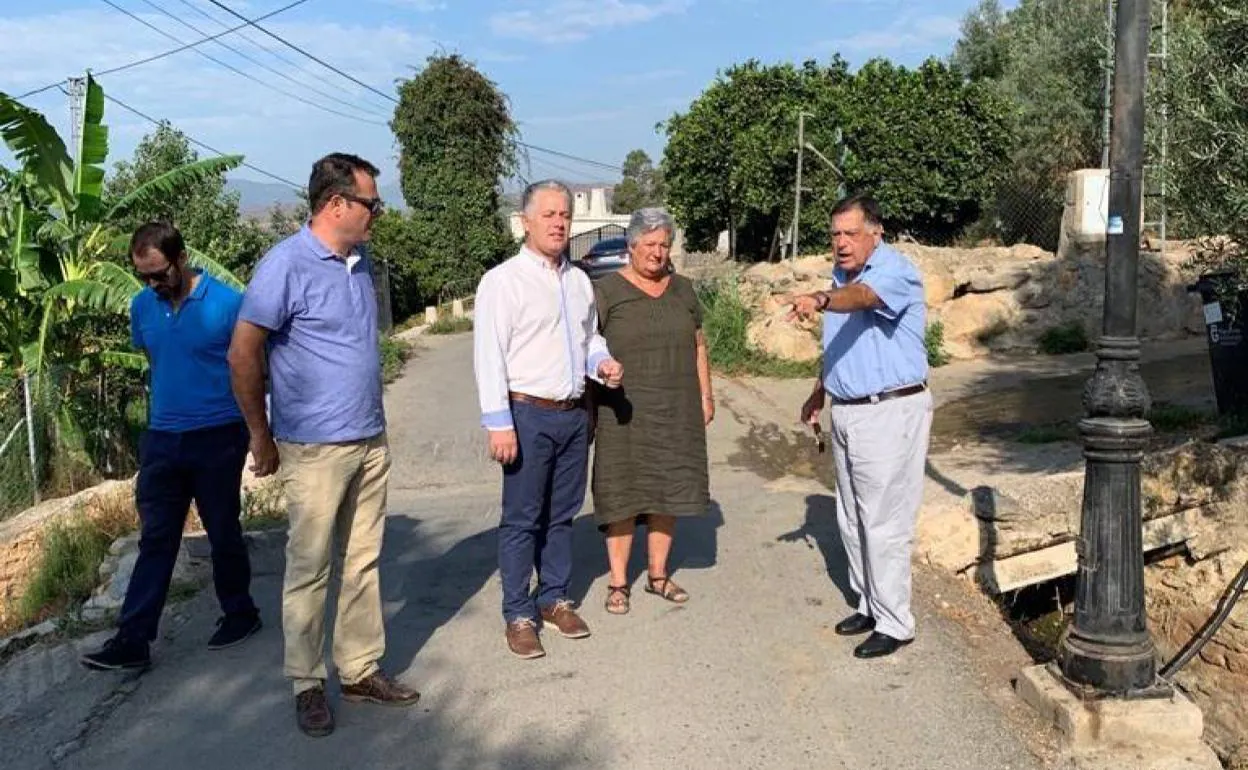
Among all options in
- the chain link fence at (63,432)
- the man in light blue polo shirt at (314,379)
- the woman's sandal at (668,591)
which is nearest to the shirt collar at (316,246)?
the man in light blue polo shirt at (314,379)

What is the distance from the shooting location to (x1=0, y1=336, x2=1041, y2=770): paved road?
147 inches

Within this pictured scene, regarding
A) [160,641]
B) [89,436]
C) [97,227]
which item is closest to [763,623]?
[160,641]

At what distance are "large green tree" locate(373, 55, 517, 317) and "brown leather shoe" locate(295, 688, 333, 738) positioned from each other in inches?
860

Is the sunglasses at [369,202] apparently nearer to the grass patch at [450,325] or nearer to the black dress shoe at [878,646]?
the black dress shoe at [878,646]

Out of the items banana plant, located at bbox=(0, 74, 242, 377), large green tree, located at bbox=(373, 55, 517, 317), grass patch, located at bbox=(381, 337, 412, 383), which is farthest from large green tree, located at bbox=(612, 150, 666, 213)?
banana plant, located at bbox=(0, 74, 242, 377)

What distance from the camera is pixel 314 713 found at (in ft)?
12.7

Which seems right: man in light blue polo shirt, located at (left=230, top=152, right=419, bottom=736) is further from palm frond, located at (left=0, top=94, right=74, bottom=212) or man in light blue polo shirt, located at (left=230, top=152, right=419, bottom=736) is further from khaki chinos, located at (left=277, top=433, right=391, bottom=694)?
palm frond, located at (left=0, top=94, right=74, bottom=212)

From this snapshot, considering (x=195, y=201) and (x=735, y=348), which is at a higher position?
(x=195, y=201)

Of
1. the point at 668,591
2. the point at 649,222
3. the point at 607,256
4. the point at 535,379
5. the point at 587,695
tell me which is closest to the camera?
the point at 587,695

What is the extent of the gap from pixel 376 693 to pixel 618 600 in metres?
1.39

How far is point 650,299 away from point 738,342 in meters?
9.04

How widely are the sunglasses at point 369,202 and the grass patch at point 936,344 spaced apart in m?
10.3

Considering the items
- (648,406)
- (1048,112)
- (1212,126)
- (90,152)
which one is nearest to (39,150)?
(90,152)

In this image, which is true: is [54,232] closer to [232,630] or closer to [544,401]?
[232,630]
